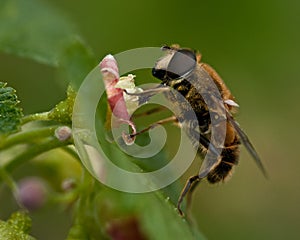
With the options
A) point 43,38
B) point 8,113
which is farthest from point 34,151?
point 43,38

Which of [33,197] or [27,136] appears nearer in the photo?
[27,136]

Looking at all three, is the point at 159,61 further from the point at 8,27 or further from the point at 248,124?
the point at 248,124

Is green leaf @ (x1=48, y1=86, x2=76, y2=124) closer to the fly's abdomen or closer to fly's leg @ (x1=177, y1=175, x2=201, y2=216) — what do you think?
fly's leg @ (x1=177, y1=175, x2=201, y2=216)

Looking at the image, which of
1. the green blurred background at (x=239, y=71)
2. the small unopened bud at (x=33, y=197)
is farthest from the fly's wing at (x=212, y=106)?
the green blurred background at (x=239, y=71)

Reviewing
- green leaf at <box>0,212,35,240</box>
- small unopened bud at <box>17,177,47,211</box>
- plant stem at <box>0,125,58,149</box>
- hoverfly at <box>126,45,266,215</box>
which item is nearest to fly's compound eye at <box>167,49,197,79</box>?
hoverfly at <box>126,45,266,215</box>

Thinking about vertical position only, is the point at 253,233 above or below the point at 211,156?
below

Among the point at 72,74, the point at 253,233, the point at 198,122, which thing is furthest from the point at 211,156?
the point at 253,233

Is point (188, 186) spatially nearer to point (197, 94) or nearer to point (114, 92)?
point (197, 94)
